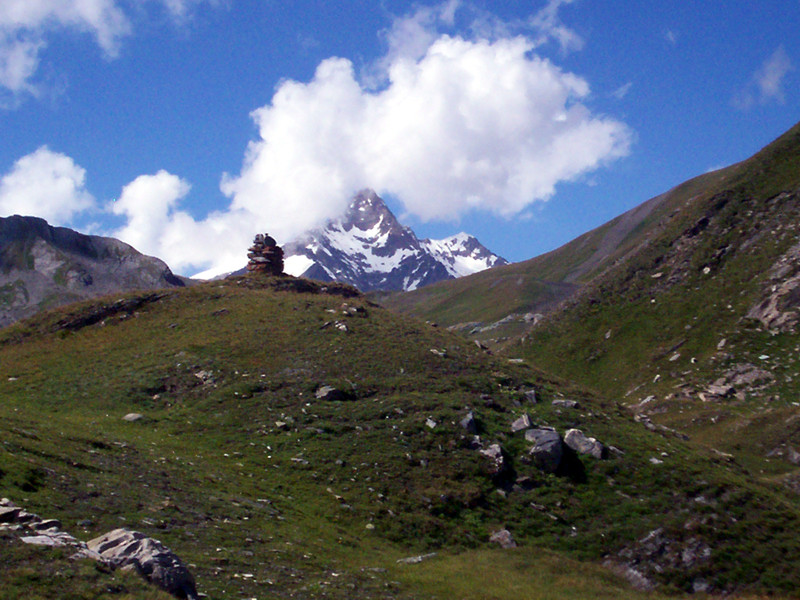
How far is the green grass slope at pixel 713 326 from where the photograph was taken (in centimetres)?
4856

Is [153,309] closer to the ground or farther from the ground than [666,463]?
farther from the ground

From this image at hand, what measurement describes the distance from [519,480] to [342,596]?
48.7ft

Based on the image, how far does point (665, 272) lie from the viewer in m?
76.8

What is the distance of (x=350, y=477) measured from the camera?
86.2 ft

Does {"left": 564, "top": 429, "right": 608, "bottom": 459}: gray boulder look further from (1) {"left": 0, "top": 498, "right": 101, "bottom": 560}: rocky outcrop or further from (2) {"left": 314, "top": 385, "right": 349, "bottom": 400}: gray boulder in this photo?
(1) {"left": 0, "top": 498, "right": 101, "bottom": 560}: rocky outcrop

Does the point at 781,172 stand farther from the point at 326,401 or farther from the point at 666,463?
the point at 326,401

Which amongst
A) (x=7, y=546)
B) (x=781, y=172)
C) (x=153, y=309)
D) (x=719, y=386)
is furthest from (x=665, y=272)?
(x=7, y=546)

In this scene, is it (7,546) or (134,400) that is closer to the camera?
(7,546)

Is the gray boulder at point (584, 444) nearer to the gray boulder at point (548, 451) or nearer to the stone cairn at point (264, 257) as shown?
the gray boulder at point (548, 451)

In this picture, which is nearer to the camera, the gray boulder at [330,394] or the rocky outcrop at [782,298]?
the gray boulder at [330,394]

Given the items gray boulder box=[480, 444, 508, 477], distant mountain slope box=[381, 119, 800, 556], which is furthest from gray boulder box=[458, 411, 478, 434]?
distant mountain slope box=[381, 119, 800, 556]

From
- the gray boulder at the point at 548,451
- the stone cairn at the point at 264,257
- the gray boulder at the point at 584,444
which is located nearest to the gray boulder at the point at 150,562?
the gray boulder at the point at 548,451

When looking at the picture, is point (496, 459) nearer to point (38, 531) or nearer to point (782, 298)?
point (38, 531)

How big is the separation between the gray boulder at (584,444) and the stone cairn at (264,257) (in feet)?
137
